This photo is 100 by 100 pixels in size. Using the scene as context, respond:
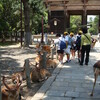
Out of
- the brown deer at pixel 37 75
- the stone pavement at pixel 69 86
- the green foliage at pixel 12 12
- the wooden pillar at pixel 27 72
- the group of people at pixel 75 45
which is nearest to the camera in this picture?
the stone pavement at pixel 69 86

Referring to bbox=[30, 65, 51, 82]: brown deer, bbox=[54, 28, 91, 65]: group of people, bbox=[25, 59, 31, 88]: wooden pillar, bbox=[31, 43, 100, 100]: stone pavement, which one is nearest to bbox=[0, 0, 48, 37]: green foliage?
bbox=[54, 28, 91, 65]: group of people

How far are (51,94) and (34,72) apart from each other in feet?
5.76

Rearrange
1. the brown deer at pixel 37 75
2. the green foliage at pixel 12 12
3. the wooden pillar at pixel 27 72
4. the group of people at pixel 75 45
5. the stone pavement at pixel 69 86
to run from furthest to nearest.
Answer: the green foliage at pixel 12 12, the group of people at pixel 75 45, the brown deer at pixel 37 75, the wooden pillar at pixel 27 72, the stone pavement at pixel 69 86

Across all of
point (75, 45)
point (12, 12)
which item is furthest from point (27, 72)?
point (12, 12)

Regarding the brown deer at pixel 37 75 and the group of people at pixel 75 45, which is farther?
the group of people at pixel 75 45

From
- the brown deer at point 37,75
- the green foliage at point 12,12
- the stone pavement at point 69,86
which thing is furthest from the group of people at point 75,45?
the green foliage at point 12,12

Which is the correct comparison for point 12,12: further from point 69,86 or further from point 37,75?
point 69,86

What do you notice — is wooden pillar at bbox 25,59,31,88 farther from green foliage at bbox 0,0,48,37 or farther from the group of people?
green foliage at bbox 0,0,48,37

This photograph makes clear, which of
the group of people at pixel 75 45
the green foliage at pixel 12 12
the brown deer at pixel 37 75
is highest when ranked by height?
the green foliage at pixel 12 12

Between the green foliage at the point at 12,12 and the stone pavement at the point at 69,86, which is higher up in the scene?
the green foliage at the point at 12,12

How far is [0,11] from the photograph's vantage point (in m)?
33.4

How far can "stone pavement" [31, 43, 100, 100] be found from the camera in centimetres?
734

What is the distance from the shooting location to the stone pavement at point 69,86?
24.1 feet

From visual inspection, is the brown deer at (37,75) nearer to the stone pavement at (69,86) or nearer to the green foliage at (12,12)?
→ the stone pavement at (69,86)
